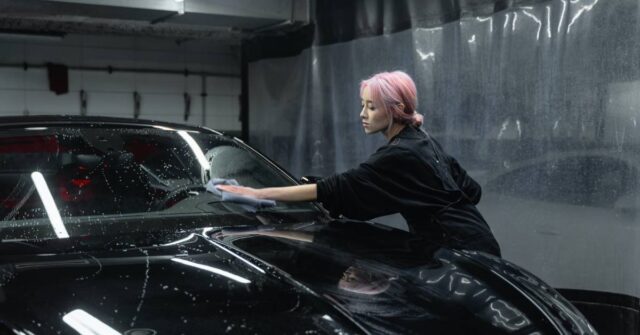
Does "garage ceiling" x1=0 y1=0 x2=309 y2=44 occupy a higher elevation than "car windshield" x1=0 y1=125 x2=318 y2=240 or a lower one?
higher

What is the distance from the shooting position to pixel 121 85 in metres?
7.36

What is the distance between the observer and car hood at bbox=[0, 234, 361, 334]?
1377 mm

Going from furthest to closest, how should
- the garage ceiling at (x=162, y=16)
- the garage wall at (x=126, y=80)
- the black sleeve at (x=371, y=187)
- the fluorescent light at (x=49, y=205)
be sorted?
1. the garage wall at (x=126, y=80)
2. the garage ceiling at (x=162, y=16)
3. the black sleeve at (x=371, y=187)
4. the fluorescent light at (x=49, y=205)

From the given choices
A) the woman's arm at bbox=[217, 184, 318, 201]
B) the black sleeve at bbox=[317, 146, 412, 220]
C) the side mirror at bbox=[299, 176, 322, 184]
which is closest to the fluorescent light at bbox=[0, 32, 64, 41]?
the side mirror at bbox=[299, 176, 322, 184]

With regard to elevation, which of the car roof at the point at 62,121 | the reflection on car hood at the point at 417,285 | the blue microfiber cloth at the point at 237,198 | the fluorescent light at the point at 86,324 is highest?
the car roof at the point at 62,121

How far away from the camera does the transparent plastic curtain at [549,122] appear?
319 centimetres

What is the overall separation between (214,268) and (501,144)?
2.44 meters

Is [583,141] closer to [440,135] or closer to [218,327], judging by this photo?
[440,135]

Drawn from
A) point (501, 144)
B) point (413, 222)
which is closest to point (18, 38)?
point (501, 144)

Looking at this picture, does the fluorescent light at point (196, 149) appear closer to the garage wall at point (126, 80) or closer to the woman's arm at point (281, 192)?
the woman's arm at point (281, 192)

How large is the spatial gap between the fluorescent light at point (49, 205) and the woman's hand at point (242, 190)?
0.53 meters

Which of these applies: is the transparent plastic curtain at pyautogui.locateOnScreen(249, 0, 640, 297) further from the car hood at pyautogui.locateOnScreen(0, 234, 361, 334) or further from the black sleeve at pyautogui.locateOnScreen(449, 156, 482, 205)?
the car hood at pyautogui.locateOnScreen(0, 234, 361, 334)

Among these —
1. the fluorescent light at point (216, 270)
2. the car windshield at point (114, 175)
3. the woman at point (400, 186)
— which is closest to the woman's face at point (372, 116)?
the woman at point (400, 186)

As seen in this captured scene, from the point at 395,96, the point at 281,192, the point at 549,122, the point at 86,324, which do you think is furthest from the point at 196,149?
the point at 549,122
